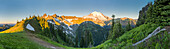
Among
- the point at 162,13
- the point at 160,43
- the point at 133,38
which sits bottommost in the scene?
the point at 133,38

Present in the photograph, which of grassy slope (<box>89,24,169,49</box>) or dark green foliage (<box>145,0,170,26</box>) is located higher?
dark green foliage (<box>145,0,170,26</box>)

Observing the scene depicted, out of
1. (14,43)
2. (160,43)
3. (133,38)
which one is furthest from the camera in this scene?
(133,38)

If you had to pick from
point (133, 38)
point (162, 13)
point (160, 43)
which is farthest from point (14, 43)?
point (162, 13)

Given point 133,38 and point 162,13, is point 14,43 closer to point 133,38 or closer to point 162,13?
point 133,38

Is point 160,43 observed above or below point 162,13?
Answer: below

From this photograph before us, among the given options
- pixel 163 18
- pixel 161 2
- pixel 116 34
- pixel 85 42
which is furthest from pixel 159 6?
pixel 85 42

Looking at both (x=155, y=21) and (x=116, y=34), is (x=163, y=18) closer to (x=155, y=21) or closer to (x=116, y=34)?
(x=155, y=21)

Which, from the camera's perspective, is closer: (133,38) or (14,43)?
(14,43)

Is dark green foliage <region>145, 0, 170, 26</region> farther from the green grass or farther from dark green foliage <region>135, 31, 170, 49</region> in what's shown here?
the green grass

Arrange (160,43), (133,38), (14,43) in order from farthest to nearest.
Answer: (133,38)
(14,43)
(160,43)

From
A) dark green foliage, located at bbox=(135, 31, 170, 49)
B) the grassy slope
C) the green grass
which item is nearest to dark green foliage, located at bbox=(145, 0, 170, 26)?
the grassy slope

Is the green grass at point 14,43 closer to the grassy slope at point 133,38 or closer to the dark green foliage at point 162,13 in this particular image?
the grassy slope at point 133,38

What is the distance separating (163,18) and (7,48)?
20861 millimetres

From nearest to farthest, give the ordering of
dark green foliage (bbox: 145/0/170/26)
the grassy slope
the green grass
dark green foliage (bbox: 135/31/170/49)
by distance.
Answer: dark green foliage (bbox: 135/31/170/49) → the green grass → the grassy slope → dark green foliage (bbox: 145/0/170/26)
